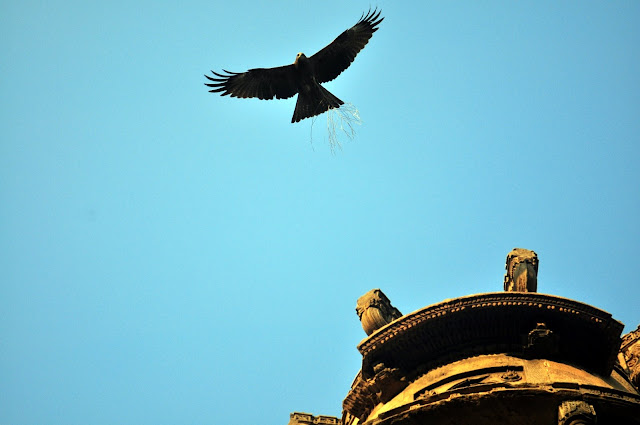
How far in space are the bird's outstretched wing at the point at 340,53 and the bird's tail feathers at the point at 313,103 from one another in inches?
24.5

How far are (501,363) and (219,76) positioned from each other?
11.7 meters

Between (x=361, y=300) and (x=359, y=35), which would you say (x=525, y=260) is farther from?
(x=359, y=35)

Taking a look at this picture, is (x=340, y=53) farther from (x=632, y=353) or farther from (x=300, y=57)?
(x=632, y=353)

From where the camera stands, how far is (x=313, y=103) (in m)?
29.2

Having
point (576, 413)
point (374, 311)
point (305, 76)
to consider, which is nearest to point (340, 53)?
point (305, 76)

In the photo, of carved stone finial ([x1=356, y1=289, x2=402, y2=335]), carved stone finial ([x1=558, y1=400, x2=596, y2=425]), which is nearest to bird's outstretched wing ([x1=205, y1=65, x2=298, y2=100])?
carved stone finial ([x1=356, y1=289, x2=402, y2=335])

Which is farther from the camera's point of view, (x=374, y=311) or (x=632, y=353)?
(x=632, y=353)

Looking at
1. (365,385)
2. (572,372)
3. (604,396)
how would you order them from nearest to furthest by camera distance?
(604,396) → (572,372) → (365,385)

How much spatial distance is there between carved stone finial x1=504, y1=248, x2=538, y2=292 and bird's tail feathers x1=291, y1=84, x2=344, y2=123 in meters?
6.64

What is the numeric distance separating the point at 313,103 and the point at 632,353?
12148 millimetres

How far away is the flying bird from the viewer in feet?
95.9

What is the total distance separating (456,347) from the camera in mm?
26000

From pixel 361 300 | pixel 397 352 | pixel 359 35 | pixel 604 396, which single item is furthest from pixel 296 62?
pixel 604 396

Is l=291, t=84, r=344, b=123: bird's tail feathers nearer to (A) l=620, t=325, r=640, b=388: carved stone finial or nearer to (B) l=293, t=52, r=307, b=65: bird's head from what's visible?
(B) l=293, t=52, r=307, b=65: bird's head
